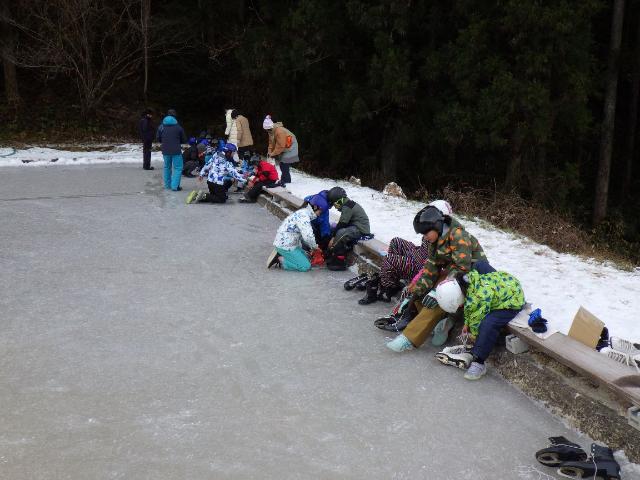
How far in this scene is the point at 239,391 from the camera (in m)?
4.10

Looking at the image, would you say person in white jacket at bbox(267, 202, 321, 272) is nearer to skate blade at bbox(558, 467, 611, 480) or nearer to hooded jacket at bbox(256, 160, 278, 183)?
skate blade at bbox(558, 467, 611, 480)

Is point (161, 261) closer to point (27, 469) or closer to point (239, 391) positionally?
point (239, 391)

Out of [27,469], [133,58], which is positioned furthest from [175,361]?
[133,58]

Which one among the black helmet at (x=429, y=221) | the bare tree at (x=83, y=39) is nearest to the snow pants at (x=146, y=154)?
the bare tree at (x=83, y=39)

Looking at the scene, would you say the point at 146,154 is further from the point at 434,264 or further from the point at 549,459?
the point at 549,459

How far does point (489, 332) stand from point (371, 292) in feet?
5.52

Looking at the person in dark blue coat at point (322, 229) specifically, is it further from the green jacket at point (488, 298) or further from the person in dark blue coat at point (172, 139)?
the person in dark blue coat at point (172, 139)

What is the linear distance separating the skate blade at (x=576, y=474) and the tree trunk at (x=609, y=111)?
14891mm

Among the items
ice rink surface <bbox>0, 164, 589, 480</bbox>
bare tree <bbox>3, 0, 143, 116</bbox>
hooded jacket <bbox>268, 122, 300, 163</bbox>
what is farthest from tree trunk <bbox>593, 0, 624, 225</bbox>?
bare tree <bbox>3, 0, 143, 116</bbox>

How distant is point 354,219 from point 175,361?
3.31m

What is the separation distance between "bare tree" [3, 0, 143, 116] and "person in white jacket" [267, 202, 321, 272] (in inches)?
647

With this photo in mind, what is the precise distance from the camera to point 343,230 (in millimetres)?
7000

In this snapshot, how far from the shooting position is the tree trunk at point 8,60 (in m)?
20.6

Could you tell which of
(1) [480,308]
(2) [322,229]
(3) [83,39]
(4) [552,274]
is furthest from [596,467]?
(3) [83,39]
